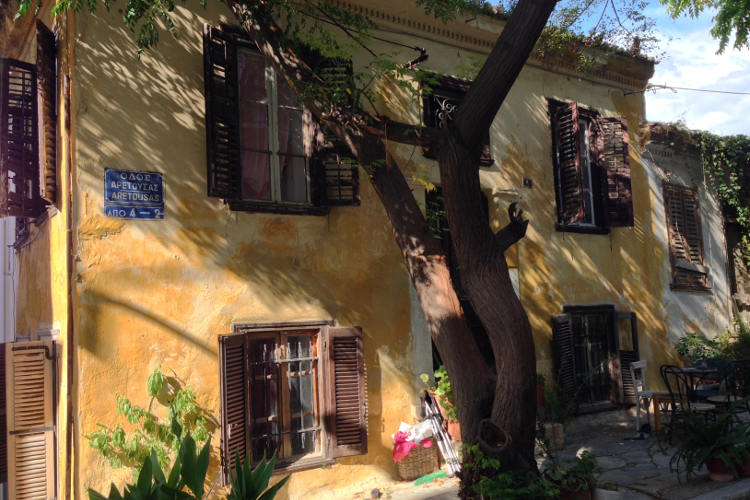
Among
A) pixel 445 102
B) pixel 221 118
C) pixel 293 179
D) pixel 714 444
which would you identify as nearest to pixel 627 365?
pixel 714 444

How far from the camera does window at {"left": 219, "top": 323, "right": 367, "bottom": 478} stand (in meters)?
6.78

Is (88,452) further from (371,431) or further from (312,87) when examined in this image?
(312,87)

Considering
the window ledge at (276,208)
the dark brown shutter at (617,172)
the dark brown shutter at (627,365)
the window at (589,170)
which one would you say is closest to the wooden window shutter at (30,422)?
the window ledge at (276,208)

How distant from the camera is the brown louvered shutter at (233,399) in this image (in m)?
6.25

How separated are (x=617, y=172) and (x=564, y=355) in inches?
120

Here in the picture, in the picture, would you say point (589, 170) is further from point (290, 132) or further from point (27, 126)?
point (27, 126)

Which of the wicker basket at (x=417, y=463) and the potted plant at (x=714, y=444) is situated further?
the wicker basket at (x=417, y=463)

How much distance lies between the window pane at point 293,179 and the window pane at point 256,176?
0.20 metres

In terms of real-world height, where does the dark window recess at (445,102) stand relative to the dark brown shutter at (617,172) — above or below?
above

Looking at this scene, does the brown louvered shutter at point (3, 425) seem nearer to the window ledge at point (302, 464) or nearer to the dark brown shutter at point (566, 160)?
the window ledge at point (302, 464)

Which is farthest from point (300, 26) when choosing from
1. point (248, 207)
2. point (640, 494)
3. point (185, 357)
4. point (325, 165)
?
point (640, 494)

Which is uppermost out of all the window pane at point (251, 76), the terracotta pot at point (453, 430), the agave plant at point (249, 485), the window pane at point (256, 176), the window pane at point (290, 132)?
the window pane at point (251, 76)

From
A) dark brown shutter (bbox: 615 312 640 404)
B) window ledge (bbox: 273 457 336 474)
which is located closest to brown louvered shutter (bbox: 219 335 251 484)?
window ledge (bbox: 273 457 336 474)

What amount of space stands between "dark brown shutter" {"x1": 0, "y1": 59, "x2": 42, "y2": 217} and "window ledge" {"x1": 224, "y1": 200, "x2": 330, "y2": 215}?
214 cm
